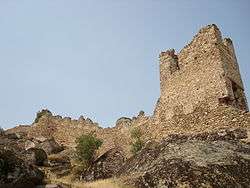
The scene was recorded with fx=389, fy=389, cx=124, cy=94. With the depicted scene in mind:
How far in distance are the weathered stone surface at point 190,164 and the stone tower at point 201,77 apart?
570 centimetres

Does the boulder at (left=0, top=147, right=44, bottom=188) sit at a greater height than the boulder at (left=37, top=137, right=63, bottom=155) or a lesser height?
lesser

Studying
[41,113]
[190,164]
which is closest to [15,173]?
[190,164]

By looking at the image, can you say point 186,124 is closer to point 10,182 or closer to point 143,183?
point 143,183

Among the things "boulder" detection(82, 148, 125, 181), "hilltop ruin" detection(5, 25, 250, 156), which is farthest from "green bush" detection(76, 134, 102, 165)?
"boulder" detection(82, 148, 125, 181)

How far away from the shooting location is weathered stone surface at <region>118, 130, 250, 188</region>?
10992mm

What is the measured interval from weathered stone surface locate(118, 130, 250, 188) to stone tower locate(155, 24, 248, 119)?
5696mm

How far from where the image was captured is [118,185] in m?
11.6

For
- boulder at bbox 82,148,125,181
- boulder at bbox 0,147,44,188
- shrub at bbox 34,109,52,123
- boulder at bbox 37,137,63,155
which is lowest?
boulder at bbox 0,147,44,188

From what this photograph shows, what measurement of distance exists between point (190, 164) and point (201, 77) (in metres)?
10.2

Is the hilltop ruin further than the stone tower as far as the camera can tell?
No

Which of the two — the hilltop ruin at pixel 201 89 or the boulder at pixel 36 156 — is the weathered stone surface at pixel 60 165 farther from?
the hilltop ruin at pixel 201 89

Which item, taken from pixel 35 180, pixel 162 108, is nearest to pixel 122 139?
pixel 162 108

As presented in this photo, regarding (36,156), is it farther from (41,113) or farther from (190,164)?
(41,113)

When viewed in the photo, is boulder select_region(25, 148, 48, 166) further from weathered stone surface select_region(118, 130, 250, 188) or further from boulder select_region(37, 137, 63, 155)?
boulder select_region(37, 137, 63, 155)
